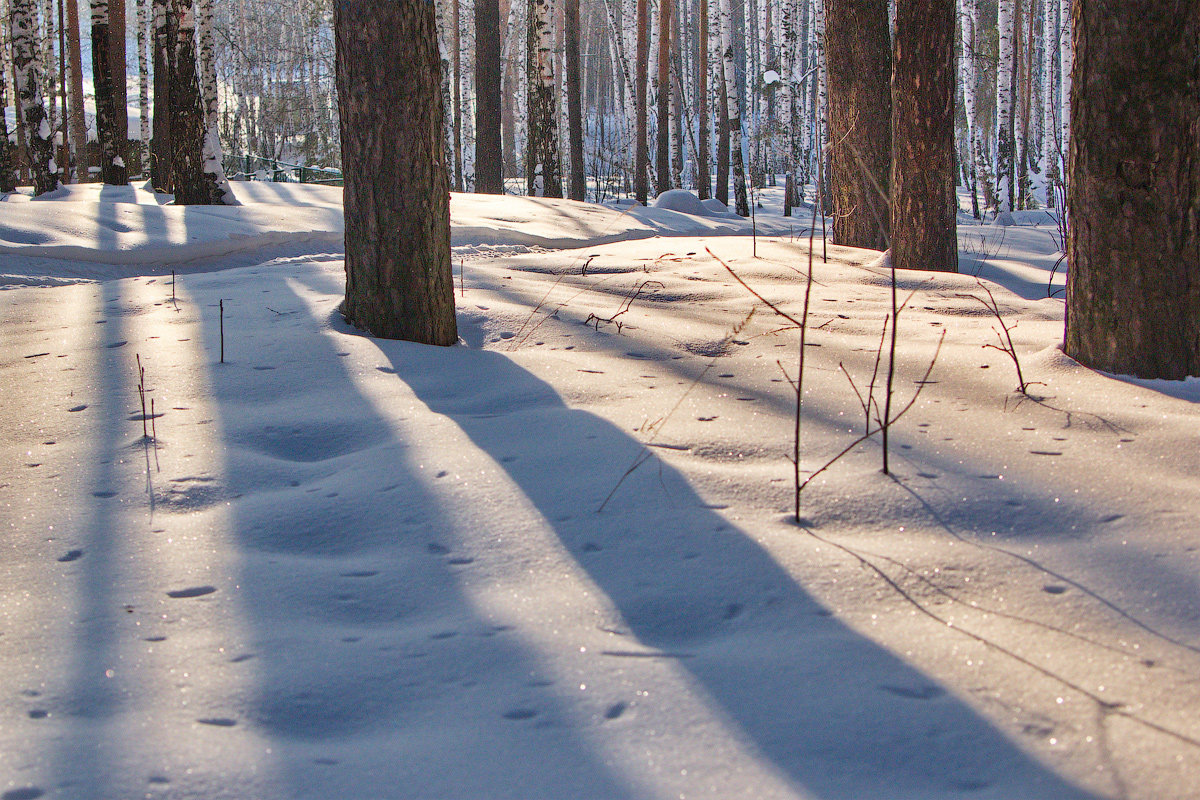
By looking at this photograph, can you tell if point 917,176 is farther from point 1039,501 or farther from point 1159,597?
point 1159,597

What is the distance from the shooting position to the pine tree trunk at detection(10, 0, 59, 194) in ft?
34.8

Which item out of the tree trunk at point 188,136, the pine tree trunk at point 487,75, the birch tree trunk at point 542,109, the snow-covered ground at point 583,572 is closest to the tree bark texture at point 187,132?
the tree trunk at point 188,136

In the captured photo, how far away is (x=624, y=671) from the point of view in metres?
1.40

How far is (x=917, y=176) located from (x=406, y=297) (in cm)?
339

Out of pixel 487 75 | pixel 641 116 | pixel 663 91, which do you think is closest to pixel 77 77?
pixel 487 75

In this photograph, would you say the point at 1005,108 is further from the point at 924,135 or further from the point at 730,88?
the point at 924,135

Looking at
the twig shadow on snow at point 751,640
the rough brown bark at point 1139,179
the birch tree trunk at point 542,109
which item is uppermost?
the birch tree trunk at point 542,109

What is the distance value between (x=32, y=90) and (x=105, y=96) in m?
0.83

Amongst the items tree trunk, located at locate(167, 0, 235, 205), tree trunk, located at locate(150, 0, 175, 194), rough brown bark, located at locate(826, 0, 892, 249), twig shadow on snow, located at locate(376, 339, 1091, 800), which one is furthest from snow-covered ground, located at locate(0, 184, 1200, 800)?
tree trunk, located at locate(150, 0, 175, 194)

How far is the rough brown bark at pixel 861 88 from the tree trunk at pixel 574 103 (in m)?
8.06

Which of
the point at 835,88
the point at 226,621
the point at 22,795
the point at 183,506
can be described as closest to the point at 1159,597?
the point at 226,621

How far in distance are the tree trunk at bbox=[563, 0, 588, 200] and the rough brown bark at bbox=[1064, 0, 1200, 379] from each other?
1149 centimetres

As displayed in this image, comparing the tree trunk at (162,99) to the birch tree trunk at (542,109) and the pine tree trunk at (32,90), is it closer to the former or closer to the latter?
the pine tree trunk at (32,90)

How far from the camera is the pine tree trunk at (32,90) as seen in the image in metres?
10.6
